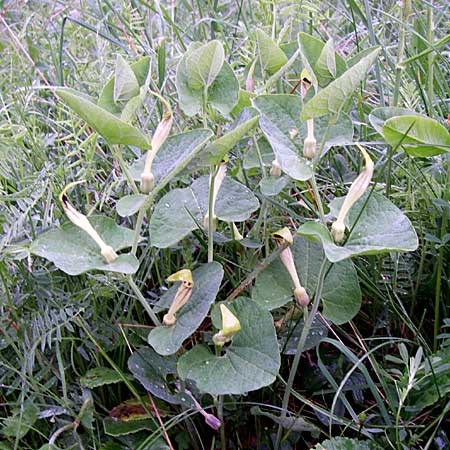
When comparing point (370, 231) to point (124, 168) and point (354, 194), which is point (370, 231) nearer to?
point (354, 194)

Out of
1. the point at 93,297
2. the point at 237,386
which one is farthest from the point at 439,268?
the point at 93,297

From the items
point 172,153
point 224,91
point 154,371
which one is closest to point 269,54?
point 224,91

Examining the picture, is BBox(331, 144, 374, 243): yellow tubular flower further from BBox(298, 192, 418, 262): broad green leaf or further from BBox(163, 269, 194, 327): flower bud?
BBox(163, 269, 194, 327): flower bud

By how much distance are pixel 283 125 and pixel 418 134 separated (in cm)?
17

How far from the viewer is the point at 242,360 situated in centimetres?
74

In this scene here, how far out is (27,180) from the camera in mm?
943

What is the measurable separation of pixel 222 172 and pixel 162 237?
11cm

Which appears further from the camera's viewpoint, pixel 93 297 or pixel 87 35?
pixel 87 35

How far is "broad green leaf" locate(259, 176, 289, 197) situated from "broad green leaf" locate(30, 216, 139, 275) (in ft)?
0.57

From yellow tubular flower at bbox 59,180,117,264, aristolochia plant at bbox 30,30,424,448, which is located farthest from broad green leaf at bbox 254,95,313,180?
yellow tubular flower at bbox 59,180,117,264

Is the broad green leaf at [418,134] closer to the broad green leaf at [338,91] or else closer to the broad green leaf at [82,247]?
the broad green leaf at [338,91]

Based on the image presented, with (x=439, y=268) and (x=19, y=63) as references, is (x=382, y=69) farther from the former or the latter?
(x=19, y=63)

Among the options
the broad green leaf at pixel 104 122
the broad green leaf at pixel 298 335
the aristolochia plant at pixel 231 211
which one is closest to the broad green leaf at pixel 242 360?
the aristolochia plant at pixel 231 211

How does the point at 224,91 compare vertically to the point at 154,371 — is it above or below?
above
